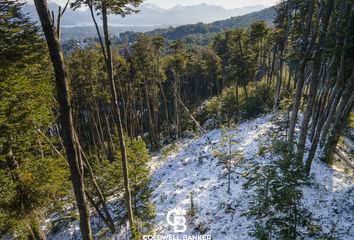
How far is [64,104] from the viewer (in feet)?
16.4

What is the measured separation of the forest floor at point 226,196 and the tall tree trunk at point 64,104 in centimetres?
461

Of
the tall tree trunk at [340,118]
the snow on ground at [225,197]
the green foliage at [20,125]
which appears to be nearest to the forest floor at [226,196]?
the snow on ground at [225,197]

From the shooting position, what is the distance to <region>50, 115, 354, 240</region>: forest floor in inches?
346

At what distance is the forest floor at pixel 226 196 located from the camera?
8797 mm

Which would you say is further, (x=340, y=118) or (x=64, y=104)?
(x=340, y=118)

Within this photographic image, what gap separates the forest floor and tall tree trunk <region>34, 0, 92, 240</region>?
15.1ft

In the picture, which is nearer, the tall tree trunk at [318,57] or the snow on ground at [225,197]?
the tall tree trunk at [318,57]

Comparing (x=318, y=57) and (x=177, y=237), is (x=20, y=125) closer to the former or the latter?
(x=177, y=237)

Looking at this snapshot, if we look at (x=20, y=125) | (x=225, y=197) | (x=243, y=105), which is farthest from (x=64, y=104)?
(x=243, y=105)

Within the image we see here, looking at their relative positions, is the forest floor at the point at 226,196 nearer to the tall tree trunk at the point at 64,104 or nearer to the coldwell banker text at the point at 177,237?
the coldwell banker text at the point at 177,237

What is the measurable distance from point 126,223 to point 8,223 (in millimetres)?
5115

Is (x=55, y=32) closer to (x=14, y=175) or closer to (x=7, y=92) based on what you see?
(x=7, y=92)

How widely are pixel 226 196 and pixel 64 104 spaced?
27.7 feet

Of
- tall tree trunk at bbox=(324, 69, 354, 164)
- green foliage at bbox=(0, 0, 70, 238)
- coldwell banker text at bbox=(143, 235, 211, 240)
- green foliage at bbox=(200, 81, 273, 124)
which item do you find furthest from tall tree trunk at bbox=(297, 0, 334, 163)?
green foliage at bbox=(200, 81, 273, 124)
